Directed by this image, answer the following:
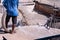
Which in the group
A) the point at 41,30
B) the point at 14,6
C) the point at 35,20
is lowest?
the point at 35,20

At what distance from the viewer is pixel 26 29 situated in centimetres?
578

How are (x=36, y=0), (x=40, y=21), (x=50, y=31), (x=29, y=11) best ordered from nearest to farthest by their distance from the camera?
(x=50, y=31) < (x=40, y=21) < (x=29, y=11) < (x=36, y=0)

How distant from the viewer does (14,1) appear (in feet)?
16.0

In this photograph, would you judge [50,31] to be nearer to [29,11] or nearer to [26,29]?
[26,29]

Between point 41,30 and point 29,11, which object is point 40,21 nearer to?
point 29,11

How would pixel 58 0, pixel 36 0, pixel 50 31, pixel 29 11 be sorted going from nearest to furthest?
pixel 50 31 → pixel 29 11 → pixel 36 0 → pixel 58 0

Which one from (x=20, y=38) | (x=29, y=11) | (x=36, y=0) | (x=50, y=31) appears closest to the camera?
(x=20, y=38)

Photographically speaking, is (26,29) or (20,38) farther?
(26,29)

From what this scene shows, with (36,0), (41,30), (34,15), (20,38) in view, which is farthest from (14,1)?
(36,0)

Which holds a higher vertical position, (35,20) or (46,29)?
(46,29)

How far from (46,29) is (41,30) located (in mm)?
207

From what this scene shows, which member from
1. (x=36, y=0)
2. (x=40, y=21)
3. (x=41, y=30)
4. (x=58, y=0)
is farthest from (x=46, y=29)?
(x=58, y=0)

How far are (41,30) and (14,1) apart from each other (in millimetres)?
1461

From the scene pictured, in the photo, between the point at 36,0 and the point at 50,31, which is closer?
the point at 50,31
